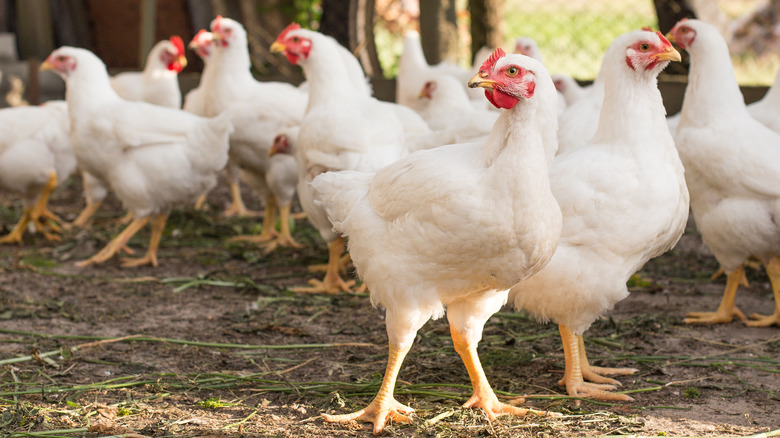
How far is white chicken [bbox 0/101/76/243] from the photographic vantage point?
598 centimetres

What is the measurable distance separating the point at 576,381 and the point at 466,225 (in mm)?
1134

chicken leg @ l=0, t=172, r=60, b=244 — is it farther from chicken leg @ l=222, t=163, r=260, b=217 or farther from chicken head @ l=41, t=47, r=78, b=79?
chicken leg @ l=222, t=163, r=260, b=217

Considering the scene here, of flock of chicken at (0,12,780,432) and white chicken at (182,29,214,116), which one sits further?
white chicken at (182,29,214,116)

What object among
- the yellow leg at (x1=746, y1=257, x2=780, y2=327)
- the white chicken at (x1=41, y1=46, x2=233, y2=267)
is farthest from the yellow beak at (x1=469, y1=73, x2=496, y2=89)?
the white chicken at (x1=41, y1=46, x2=233, y2=267)

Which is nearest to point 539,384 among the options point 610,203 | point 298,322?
point 610,203

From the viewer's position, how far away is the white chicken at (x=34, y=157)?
5984mm

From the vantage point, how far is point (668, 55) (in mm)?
3355

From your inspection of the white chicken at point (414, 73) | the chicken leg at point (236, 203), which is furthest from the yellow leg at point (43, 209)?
the white chicken at point (414, 73)

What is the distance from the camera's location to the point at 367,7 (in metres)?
8.66

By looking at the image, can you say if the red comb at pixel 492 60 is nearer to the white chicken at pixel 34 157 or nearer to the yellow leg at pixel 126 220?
the white chicken at pixel 34 157

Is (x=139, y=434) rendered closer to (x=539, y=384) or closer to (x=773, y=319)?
(x=539, y=384)

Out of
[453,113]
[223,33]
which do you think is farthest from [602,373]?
[223,33]

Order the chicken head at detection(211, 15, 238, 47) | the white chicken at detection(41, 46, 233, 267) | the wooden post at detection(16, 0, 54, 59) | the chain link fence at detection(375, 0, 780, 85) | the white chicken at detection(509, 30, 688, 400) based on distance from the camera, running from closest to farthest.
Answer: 1. the white chicken at detection(509, 30, 688, 400)
2. the white chicken at detection(41, 46, 233, 267)
3. the chicken head at detection(211, 15, 238, 47)
4. the chain link fence at detection(375, 0, 780, 85)
5. the wooden post at detection(16, 0, 54, 59)

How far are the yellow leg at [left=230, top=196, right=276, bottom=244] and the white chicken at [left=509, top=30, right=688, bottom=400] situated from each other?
3.16 meters
